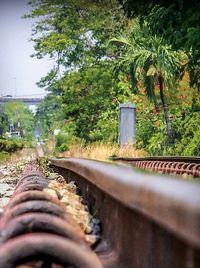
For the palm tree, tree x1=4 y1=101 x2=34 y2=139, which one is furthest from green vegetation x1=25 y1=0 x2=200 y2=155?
tree x1=4 y1=101 x2=34 y2=139

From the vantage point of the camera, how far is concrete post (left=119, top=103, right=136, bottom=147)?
941 inches

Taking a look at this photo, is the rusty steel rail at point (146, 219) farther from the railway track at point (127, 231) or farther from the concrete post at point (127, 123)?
the concrete post at point (127, 123)

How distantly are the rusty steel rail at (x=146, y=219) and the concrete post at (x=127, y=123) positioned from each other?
20571 millimetres

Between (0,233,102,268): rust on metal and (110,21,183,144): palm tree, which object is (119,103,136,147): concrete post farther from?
(0,233,102,268): rust on metal

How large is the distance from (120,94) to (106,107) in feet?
5.45

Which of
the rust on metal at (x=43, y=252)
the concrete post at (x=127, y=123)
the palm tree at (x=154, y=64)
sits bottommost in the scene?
the rust on metal at (x=43, y=252)

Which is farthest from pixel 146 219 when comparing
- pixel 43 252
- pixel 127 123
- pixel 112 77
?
pixel 112 77

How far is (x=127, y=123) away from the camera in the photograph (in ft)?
79.0

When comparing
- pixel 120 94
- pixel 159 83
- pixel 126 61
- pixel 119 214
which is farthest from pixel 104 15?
pixel 119 214

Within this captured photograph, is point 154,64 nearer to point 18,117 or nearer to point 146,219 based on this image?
point 146,219

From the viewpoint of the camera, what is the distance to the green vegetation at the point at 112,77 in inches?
962

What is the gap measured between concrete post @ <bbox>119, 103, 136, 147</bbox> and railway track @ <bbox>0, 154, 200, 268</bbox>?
21.0 metres

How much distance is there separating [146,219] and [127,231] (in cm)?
30

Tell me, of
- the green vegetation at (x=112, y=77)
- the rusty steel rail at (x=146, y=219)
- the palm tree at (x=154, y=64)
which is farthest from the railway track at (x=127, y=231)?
the palm tree at (x=154, y=64)
